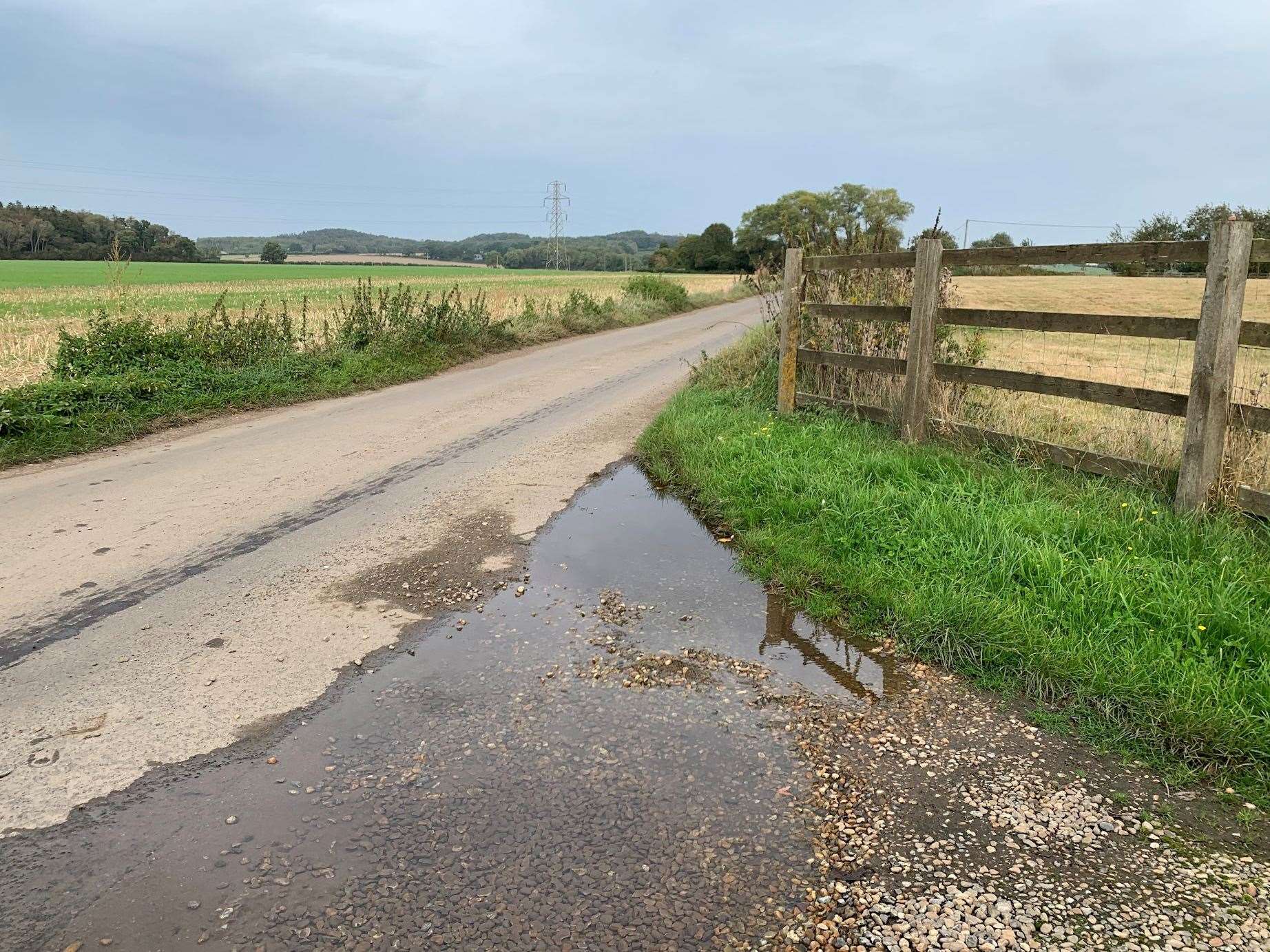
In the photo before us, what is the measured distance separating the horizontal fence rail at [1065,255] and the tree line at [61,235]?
260ft

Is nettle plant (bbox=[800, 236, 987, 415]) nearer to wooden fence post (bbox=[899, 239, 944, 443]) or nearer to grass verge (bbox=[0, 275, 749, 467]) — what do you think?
wooden fence post (bbox=[899, 239, 944, 443])

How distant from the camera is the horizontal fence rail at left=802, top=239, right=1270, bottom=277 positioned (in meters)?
5.60

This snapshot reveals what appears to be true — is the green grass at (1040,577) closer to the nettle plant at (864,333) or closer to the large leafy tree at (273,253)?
the nettle plant at (864,333)

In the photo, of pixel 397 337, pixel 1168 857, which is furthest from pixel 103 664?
pixel 397 337

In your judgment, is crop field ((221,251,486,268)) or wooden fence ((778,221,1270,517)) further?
crop field ((221,251,486,268))

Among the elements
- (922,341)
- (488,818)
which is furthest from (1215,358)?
(488,818)

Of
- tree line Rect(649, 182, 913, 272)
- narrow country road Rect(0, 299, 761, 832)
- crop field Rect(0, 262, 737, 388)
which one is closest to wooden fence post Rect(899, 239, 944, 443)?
narrow country road Rect(0, 299, 761, 832)

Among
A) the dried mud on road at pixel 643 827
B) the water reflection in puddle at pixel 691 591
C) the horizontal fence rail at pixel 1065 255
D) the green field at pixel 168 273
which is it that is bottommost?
the dried mud on road at pixel 643 827

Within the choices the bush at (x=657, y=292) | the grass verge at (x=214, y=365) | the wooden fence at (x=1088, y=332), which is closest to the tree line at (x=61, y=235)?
the bush at (x=657, y=292)

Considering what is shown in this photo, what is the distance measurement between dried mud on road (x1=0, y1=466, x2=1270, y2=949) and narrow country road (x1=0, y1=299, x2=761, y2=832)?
325mm

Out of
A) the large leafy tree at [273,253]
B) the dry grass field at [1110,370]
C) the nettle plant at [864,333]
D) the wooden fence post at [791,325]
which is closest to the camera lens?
the dry grass field at [1110,370]

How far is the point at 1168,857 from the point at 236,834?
318cm

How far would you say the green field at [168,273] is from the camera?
42219mm

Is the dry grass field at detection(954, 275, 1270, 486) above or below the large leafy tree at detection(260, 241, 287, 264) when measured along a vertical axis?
below
